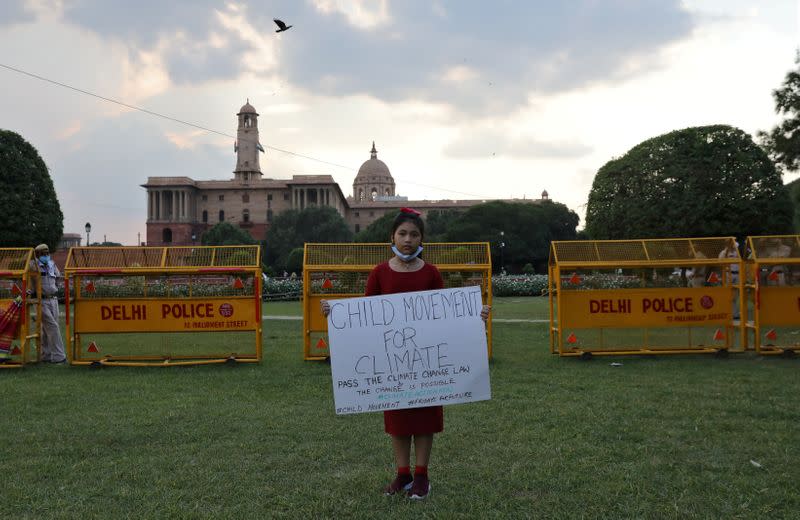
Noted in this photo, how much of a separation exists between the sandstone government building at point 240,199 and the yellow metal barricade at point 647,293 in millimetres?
96256

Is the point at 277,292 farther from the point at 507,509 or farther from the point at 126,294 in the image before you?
the point at 507,509

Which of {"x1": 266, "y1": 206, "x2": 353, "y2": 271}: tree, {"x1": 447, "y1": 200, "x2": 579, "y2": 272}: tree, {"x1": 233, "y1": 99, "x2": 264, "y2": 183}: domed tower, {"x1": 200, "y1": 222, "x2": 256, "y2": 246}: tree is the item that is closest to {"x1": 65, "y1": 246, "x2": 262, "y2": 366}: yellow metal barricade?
{"x1": 447, "y1": 200, "x2": 579, "y2": 272}: tree

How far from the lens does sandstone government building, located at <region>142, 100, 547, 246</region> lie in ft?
353

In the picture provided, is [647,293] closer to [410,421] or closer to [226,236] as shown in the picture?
[410,421]

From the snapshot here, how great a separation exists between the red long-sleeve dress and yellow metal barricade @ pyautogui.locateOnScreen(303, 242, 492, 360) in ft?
18.3

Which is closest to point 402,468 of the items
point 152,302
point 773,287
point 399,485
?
point 399,485

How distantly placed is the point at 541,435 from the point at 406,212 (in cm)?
249

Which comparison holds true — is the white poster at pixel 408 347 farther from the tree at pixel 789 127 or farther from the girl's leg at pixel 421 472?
the tree at pixel 789 127

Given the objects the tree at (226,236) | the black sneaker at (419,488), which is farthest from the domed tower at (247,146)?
the black sneaker at (419,488)

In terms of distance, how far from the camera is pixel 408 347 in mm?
4512

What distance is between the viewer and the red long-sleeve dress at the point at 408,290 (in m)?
4.33

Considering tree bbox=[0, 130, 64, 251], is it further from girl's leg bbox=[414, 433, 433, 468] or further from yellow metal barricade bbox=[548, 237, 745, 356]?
girl's leg bbox=[414, 433, 433, 468]

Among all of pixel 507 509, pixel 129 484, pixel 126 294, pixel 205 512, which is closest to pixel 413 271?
pixel 507 509

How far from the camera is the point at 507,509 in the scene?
159 inches
